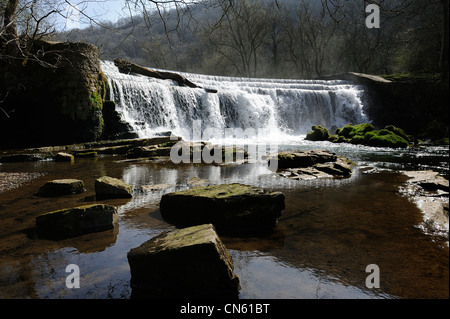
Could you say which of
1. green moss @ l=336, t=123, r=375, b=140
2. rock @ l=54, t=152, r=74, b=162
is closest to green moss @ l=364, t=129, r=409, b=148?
green moss @ l=336, t=123, r=375, b=140

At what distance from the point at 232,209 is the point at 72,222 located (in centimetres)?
182

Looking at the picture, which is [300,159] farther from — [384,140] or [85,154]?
[85,154]

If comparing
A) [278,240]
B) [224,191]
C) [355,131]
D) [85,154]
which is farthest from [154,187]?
[355,131]

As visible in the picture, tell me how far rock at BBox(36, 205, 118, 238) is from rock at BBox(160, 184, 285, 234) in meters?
0.85

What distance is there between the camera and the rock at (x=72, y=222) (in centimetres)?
351

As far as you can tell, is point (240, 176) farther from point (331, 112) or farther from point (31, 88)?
point (331, 112)

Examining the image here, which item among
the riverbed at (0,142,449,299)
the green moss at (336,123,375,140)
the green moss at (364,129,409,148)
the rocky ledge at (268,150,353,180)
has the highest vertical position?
the green moss at (336,123,375,140)

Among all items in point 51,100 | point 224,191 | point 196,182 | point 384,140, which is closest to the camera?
point 224,191

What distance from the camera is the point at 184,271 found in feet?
7.76

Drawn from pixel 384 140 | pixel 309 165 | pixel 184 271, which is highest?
pixel 384 140

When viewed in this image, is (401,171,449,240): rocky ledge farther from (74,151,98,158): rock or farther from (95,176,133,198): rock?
(74,151,98,158): rock

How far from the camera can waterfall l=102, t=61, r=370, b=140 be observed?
593 inches
